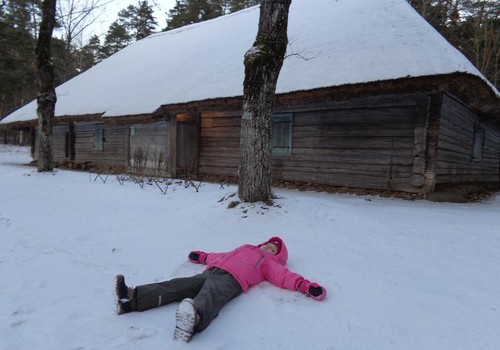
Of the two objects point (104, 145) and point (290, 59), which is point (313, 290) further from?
point (104, 145)

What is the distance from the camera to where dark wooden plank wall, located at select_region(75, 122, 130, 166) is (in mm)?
13219

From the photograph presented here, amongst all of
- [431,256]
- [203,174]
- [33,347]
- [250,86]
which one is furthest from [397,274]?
[203,174]

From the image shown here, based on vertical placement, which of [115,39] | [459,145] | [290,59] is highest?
[115,39]

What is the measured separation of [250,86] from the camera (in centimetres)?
442

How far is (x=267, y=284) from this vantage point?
8.43 feet

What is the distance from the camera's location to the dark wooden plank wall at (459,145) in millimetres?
7453

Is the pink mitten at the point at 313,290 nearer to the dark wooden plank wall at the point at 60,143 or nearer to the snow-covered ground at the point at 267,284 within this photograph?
the snow-covered ground at the point at 267,284

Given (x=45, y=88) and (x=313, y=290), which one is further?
(x=45, y=88)

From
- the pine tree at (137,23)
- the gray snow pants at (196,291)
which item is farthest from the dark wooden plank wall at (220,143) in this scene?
the pine tree at (137,23)

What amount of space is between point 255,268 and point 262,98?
8.60ft

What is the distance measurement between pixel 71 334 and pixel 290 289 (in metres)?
1.51

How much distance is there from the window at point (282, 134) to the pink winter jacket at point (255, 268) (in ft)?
21.1

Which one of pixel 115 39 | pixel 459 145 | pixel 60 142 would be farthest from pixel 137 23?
pixel 459 145

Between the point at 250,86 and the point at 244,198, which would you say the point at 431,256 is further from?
the point at 250,86
